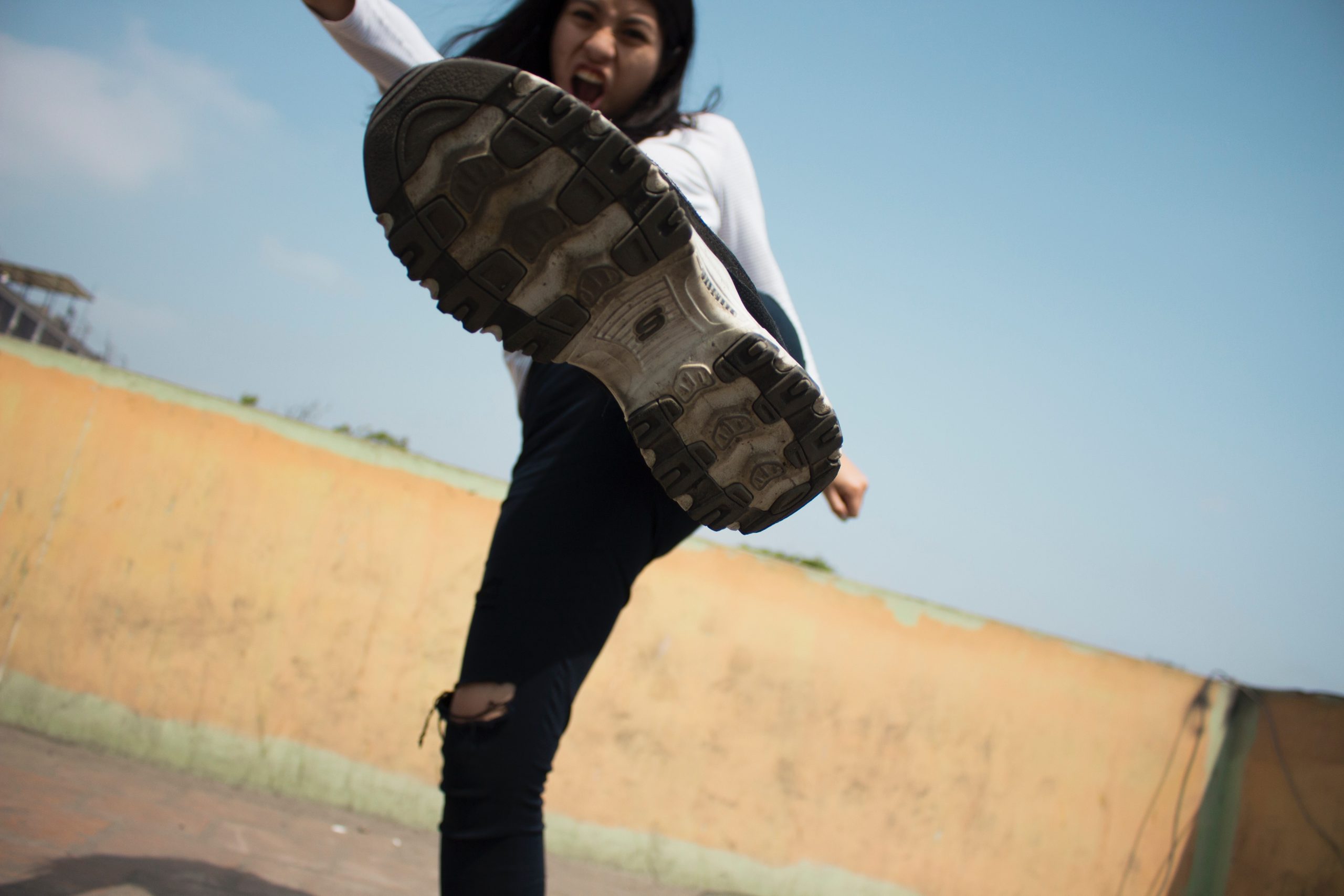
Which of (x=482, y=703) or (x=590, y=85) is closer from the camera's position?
(x=482, y=703)

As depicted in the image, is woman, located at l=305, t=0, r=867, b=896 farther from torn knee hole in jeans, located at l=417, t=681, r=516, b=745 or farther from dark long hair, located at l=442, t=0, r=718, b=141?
dark long hair, located at l=442, t=0, r=718, b=141

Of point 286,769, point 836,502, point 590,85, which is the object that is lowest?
point 286,769

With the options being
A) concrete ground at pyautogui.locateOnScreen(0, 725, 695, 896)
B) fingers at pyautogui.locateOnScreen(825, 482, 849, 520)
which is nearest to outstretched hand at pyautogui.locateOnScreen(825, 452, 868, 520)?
fingers at pyautogui.locateOnScreen(825, 482, 849, 520)

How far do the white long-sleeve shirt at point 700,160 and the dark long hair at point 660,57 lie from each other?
0.05 meters

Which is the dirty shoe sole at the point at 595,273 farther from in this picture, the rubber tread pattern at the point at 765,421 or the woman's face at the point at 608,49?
the woman's face at the point at 608,49

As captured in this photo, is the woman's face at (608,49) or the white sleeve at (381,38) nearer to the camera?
the white sleeve at (381,38)

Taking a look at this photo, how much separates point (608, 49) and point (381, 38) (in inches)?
12.0

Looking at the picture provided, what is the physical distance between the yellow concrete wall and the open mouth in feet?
6.37

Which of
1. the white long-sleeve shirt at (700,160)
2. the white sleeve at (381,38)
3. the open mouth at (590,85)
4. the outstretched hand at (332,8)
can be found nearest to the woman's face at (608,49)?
the open mouth at (590,85)

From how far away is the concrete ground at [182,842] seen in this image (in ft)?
4.43

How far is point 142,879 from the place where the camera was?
4.47 ft

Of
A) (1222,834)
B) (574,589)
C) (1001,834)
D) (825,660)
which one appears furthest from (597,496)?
(1222,834)

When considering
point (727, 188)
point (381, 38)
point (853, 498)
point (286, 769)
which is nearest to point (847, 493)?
point (853, 498)

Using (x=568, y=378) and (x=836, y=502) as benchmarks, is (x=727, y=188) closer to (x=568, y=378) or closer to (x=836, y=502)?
(x=568, y=378)
